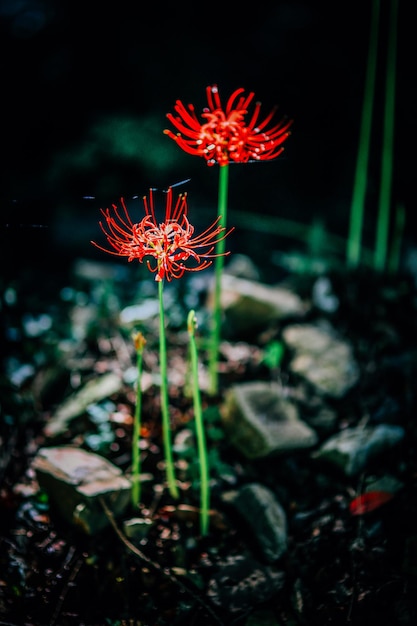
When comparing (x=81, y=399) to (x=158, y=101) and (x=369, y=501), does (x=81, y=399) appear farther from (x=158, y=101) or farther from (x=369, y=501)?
(x=158, y=101)

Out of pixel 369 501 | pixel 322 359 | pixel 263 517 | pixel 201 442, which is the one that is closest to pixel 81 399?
pixel 201 442

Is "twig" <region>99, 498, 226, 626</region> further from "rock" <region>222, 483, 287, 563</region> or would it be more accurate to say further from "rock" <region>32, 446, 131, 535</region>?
"rock" <region>222, 483, 287, 563</region>

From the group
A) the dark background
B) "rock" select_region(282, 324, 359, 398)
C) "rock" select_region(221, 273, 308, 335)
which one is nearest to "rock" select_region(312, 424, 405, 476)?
"rock" select_region(282, 324, 359, 398)

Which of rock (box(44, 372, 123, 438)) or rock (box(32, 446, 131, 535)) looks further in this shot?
rock (box(44, 372, 123, 438))

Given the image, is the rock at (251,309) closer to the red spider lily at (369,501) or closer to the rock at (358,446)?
the rock at (358,446)

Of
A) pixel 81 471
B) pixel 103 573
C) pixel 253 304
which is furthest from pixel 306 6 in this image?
pixel 103 573
